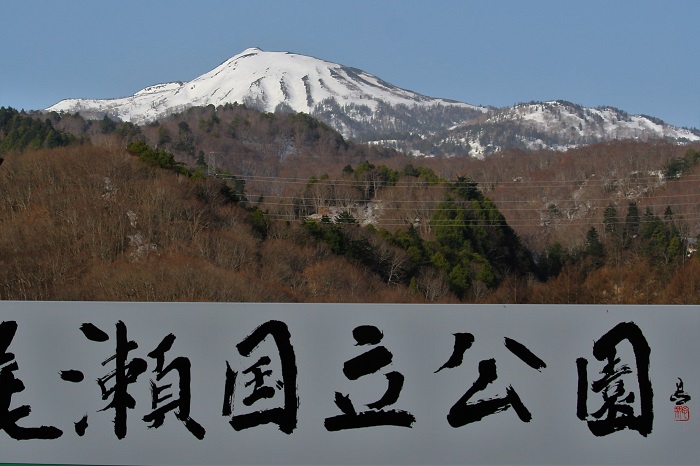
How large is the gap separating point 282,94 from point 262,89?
2192 millimetres

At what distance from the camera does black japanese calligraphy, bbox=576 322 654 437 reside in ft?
15.7

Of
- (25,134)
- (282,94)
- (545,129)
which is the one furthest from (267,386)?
(545,129)

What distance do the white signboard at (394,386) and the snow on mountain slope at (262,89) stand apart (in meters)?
73.0

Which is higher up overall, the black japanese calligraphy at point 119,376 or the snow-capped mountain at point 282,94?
the snow-capped mountain at point 282,94

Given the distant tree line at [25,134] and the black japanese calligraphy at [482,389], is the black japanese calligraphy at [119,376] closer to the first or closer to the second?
the black japanese calligraphy at [482,389]

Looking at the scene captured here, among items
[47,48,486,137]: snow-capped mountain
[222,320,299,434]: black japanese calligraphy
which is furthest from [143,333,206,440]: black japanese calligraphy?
[47,48,486,137]: snow-capped mountain

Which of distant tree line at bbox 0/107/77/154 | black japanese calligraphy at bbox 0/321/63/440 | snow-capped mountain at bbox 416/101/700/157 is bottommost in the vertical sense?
black japanese calligraphy at bbox 0/321/63/440

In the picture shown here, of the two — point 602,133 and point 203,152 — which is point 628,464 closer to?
point 203,152

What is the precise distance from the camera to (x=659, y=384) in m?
4.80

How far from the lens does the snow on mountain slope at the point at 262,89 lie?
8056cm

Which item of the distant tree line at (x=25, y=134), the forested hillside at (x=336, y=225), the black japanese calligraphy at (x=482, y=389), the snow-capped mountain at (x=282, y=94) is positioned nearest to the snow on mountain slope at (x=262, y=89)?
the snow-capped mountain at (x=282, y=94)

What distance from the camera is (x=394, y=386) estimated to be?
4781 mm

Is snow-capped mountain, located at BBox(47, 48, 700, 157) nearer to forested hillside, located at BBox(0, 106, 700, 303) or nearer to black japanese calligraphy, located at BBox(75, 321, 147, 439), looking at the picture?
forested hillside, located at BBox(0, 106, 700, 303)

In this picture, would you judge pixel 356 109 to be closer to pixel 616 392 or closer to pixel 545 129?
pixel 545 129
